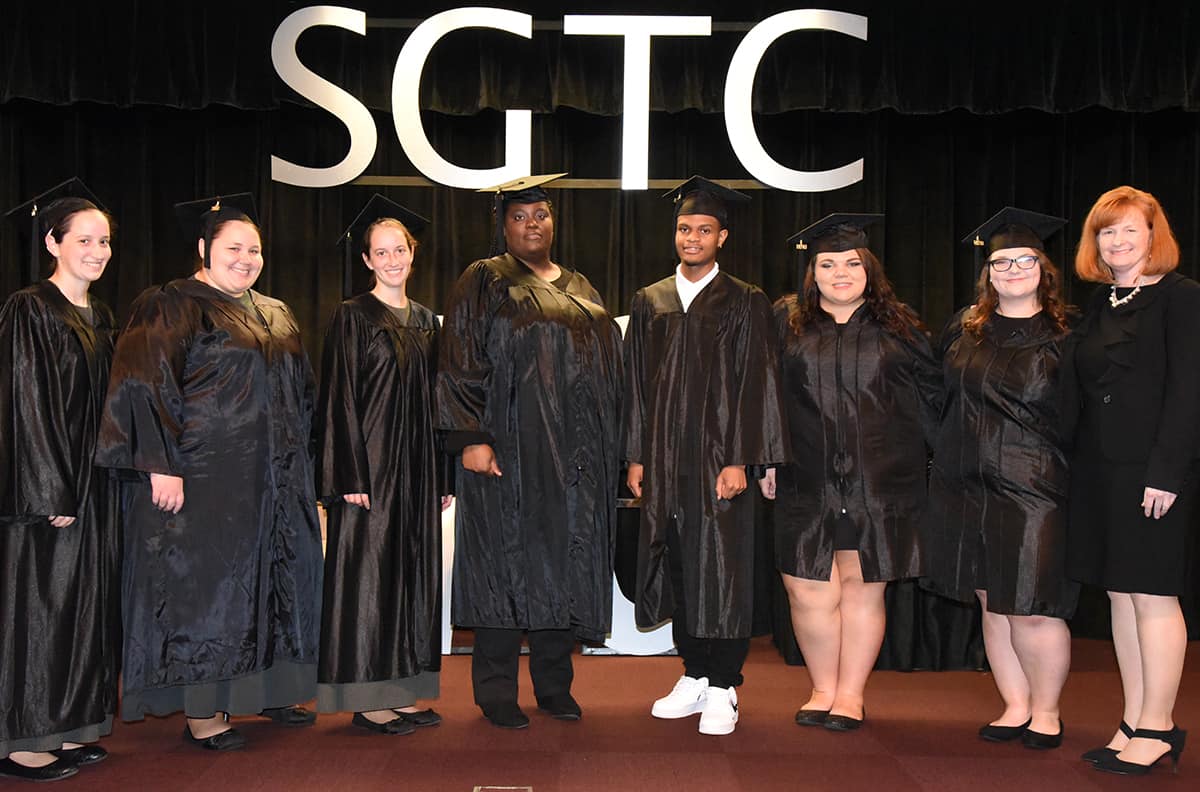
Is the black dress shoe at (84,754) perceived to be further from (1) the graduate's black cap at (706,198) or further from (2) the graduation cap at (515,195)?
(1) the graduate's black cap at (706,198)

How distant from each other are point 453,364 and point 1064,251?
380cm

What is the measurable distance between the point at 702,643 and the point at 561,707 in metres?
0.54

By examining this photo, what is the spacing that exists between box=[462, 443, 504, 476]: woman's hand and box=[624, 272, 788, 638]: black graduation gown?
0.49 m

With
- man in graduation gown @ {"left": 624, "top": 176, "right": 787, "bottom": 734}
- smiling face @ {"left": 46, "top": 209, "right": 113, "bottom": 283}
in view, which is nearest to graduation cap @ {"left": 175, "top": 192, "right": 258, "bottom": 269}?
smiling face @ {"left": 46, "top": 209, "right": 113, "bottom": 283}

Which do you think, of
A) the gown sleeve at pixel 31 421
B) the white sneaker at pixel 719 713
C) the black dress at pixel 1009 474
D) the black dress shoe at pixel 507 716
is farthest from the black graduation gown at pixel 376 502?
the black dress at pixel 1009 474

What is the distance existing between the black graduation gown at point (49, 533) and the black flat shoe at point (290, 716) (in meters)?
0.60

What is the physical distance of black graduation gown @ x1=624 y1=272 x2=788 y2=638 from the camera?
12.1ft

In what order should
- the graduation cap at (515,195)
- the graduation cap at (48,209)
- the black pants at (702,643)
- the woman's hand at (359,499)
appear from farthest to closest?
the graduation cap at (515,195) < the black pants at (702,643) < the woman's hand at (359,499) < the graduation cap at (48,209)

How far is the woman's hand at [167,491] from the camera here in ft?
11.0

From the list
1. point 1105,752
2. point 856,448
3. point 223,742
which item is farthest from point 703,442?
point 223,742

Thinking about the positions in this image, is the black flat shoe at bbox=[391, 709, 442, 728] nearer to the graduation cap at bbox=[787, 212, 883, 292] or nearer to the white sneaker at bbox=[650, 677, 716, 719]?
the white sneaker at bbox=[650, 677, 716, 719]

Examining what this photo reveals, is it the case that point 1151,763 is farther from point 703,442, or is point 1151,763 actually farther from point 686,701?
point 703,442

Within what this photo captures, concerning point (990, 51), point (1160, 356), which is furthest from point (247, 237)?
point (990, 51)

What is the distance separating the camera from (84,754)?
11.1 feet
